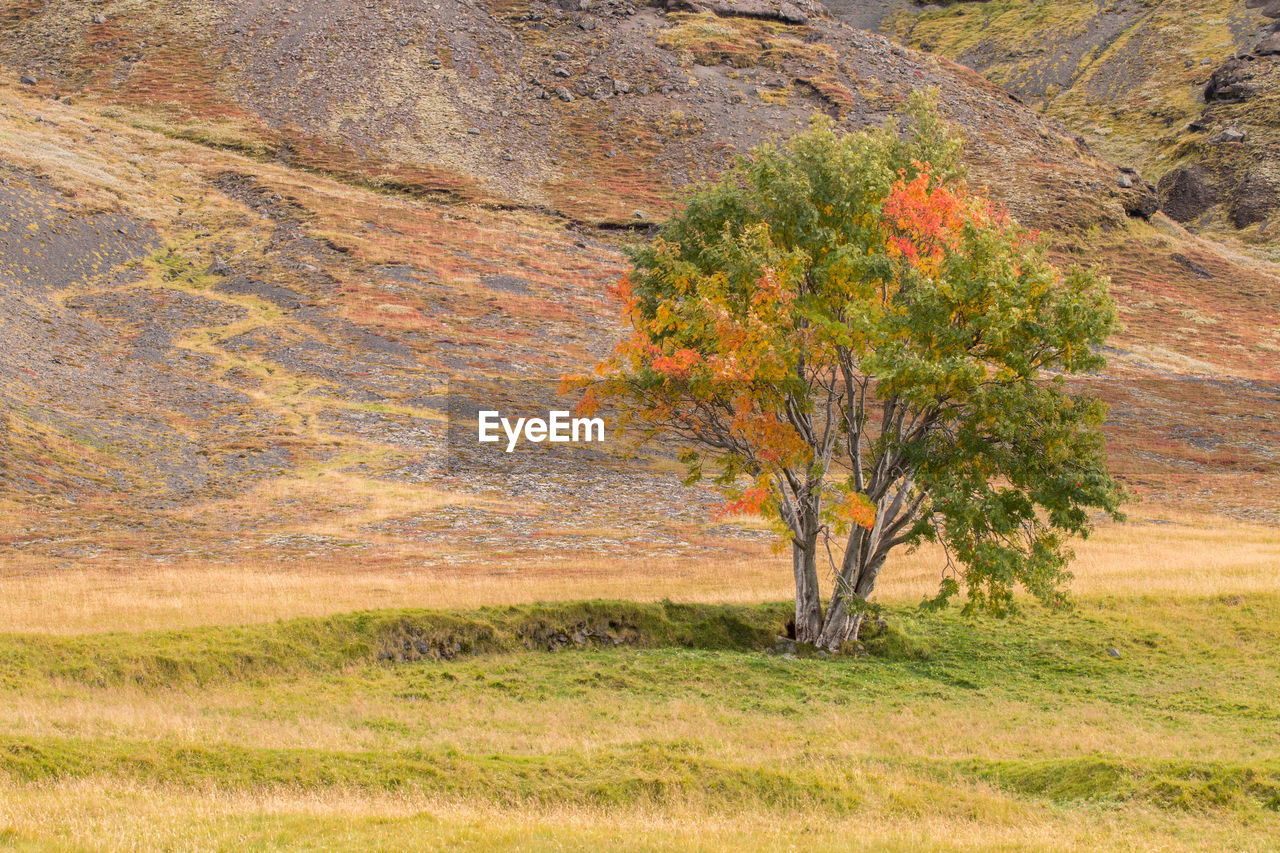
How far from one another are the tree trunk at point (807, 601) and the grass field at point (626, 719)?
1757mm

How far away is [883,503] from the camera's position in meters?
30.8

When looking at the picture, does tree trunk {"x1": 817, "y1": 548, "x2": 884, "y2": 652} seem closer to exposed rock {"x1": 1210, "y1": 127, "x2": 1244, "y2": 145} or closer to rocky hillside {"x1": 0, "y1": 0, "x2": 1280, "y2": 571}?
rocky hillside {"x1": 0, "y1": 0, "x2": 1280, "y2": 571}

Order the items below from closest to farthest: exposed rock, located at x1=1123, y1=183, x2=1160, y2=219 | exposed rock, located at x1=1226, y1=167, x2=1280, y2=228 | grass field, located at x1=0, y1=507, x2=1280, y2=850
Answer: grass field, located at x1=0, y1=507, x2=1280, y2=850, exposed rock, located at x1=1123, y1=183, x2=1160, y2=219, exposed rock, located at x1=1226, y1=167, x2=1280, y2=228

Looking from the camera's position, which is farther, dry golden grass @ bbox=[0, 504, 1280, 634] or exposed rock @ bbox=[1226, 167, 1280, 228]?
exposed rock @ bbox=[1226, 167, 1280, 228]

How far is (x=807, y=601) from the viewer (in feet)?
101

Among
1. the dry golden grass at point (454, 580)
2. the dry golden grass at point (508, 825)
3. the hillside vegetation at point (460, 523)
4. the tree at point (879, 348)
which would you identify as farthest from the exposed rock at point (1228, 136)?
the dry golden grass at point (508, 825)

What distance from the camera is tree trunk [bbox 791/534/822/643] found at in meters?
30.6

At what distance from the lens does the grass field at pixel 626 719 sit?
1434 cm

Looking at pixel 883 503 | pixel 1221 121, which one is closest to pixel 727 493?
pixel 883 503

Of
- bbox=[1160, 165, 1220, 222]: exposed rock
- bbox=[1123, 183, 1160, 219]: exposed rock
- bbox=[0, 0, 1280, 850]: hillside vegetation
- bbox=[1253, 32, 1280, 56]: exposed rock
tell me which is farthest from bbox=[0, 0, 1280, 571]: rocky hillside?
bbox=[1253, 32, 1280, 56]: exposed rock

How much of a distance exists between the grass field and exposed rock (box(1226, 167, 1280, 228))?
155 meters

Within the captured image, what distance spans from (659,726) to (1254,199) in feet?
606

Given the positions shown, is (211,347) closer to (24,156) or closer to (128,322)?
(128,322)

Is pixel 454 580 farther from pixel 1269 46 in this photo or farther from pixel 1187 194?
pixel 1269 46
